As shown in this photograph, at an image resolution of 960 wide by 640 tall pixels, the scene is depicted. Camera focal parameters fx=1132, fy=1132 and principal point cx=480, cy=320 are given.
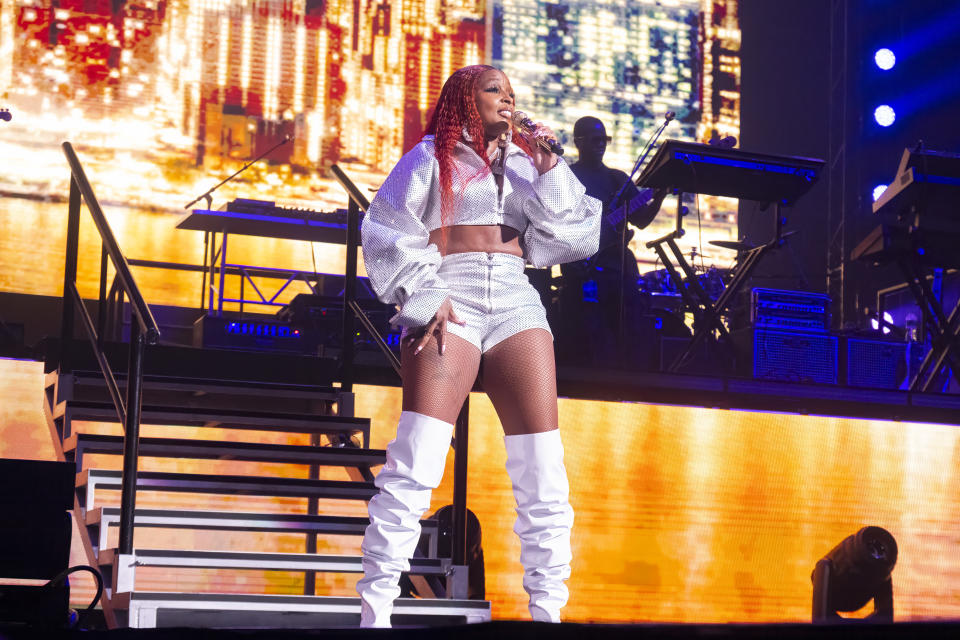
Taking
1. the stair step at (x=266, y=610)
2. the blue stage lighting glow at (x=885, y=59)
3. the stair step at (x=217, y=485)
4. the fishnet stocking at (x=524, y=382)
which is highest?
the blue stage lighting glow at (x=885, y=59)

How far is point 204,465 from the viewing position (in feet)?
17.3

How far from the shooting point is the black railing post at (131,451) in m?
3.22

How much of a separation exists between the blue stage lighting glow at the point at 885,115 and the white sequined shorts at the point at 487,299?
252 inches

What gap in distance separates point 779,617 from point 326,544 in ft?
6.99

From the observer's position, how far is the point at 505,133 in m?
2.85

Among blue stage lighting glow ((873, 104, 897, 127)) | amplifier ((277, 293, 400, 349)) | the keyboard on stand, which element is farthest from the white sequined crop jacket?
blue stage lighting glow ((873, 104, 897, 127))

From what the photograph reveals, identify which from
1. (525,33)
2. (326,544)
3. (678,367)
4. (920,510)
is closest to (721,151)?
(678,367)

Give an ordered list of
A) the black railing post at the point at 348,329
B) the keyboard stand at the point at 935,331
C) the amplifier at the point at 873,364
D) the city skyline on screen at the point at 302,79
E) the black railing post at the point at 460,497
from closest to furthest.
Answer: the black railing post at the point at 460,497 → the black railing post at the point at 348,329 → the keyboard stand at the point at 935,331 → the amplifier at the point at 873,364 → the city skyline on screen at the point at 302,79

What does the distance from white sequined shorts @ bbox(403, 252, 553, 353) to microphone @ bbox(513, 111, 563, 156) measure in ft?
0.93

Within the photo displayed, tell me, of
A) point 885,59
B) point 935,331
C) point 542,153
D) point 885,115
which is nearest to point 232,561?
point 542,153

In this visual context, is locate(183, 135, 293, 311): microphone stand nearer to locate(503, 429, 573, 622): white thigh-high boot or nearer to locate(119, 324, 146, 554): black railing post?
locate(119, 324, 146, 554): black railing post

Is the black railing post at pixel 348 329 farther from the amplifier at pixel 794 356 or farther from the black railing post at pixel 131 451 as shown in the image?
the amplifier at pixel 794 356

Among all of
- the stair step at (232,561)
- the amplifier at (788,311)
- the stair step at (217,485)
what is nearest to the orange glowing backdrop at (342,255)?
the amplifier at (788,311)

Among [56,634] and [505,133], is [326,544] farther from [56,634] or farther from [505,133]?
[56,634]
